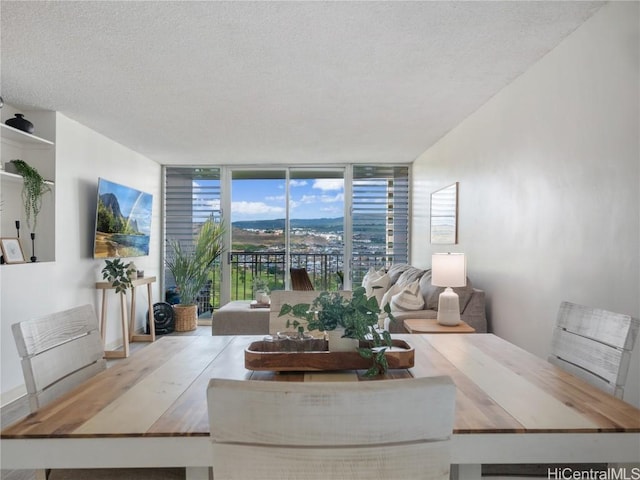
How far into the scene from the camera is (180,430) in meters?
0.99

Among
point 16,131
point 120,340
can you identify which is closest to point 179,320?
point 120,340

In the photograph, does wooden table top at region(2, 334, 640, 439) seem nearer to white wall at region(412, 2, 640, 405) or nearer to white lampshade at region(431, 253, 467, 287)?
white wall at region(412, 2, 640, 405)

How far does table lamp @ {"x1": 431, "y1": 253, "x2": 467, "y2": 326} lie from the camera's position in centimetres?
324

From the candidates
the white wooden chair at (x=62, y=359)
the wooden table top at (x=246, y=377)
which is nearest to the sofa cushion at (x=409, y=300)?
the wooden table top at (x=246, y=377)

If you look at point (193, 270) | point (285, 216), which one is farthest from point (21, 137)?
point (285, 216)

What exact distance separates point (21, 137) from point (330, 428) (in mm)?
4062

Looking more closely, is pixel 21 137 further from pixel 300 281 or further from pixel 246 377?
pixel 246 377

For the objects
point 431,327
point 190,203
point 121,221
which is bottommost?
point 431,327

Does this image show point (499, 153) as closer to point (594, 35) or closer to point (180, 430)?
point (594, 35)

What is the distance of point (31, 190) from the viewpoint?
3.61 m

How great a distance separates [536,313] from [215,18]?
260 centimetres

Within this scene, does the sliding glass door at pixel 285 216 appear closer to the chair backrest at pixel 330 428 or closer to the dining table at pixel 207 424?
the dining table at pixel 207 424

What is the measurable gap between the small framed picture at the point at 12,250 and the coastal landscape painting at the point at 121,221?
810 mm

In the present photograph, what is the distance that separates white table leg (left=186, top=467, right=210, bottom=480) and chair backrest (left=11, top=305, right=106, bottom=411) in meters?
0.63
